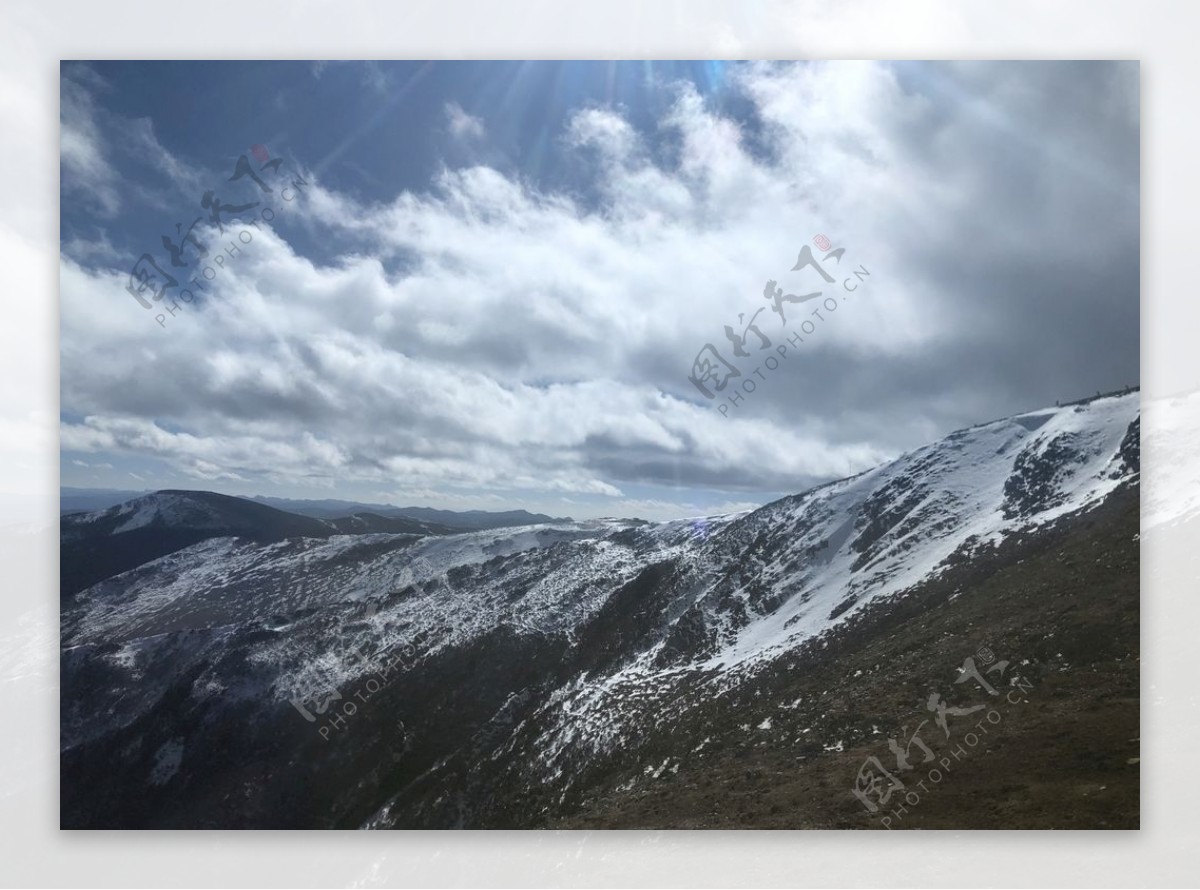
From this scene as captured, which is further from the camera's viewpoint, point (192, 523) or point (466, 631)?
point (466, 631)

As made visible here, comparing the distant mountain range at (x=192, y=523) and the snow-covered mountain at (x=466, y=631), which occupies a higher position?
the distant mountain range at (x=192, y=523)

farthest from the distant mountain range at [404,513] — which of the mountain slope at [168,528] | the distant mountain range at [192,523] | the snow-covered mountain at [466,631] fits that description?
the snow-covered mountain at [466,631]

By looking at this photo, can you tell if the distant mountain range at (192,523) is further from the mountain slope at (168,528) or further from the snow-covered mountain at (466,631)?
the snow-covered mountain at (466,631)

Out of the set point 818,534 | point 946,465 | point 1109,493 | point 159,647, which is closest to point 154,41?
point 159,647

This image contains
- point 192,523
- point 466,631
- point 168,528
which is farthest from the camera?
point 466,631

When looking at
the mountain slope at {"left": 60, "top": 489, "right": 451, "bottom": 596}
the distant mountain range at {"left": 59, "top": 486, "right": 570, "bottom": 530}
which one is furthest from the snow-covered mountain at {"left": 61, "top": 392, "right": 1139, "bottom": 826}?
the distant mountain range at {"left": 59, "top": 486, "right": 570, "bottom": 530}

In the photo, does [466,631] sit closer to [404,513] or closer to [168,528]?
[404,513]

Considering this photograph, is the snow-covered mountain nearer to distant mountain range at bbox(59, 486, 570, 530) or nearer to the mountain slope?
the mountain slope

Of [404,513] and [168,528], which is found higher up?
[404,513]

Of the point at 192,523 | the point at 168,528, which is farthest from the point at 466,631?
the point at 168,528
